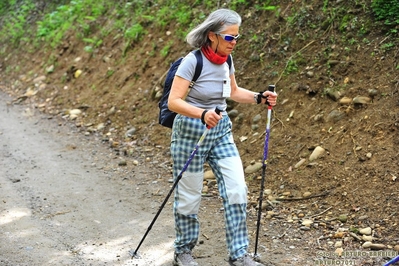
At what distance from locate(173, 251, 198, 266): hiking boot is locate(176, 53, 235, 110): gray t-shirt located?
4.24ft

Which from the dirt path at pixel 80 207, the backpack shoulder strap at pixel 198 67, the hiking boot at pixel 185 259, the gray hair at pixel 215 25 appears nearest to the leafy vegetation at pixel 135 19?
the dirt path at pixel 80 207

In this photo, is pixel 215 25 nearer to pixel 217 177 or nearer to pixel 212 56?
pixel 212 56

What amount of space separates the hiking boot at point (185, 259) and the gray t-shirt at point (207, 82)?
1.29 meters

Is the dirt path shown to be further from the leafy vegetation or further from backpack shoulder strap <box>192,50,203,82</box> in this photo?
the leafy vegetation

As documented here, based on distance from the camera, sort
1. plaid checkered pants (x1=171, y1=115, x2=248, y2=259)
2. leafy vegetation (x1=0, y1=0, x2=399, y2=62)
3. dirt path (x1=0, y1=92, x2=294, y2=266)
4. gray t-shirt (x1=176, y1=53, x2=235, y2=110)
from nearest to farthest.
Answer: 1. gray t-shirt (x1=176, y1=53, x2=235, y2=110)
2. plaid checkered pants (x1=171, y1=115, x2=248, y2=259)
3. dirt path (x1=0, y1=92, x2=294, y2=266)
4. leafy vegetation (x1=0, y1=0, x2=399, y2=62)

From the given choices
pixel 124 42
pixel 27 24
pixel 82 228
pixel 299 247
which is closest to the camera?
pixel 299 247

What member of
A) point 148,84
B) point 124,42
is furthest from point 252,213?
point 124,42

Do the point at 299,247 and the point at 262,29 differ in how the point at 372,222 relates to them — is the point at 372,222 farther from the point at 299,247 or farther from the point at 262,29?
the point at 262,29

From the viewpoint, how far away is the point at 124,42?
1098cm

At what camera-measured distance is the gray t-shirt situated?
13.9ft

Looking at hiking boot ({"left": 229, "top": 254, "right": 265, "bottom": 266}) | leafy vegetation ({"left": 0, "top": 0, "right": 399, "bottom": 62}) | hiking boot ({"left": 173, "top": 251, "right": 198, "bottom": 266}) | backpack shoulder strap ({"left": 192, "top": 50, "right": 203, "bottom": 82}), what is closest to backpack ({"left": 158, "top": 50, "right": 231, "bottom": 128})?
backpack shoulder strap ({"left": 192, "top": 50, "right": 203, "bottom": 82})

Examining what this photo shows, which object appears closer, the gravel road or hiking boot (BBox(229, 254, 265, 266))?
hiking boot (BBox(229, 254, 265, 266))

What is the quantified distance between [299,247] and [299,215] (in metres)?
0.64

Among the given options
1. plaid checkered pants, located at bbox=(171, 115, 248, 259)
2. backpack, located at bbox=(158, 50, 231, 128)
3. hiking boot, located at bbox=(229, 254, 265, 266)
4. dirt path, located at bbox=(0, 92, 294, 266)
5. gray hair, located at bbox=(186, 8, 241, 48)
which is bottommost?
dirt path, located at bbox=(0, 92, 294, 266)
